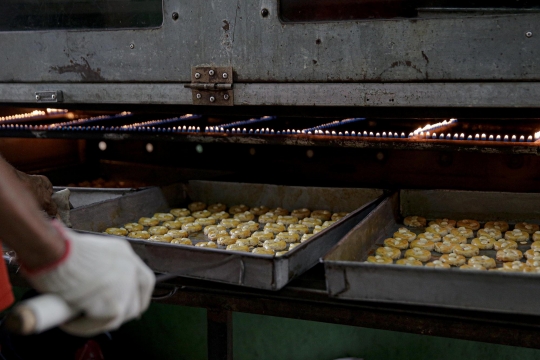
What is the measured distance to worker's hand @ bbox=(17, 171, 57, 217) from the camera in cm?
260

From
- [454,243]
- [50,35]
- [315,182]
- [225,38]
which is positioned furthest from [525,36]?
[50,35]

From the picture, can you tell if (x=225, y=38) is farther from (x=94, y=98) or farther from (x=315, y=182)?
(x=315, y=182)

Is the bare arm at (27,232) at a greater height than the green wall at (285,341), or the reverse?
the bare arm at (27,232)

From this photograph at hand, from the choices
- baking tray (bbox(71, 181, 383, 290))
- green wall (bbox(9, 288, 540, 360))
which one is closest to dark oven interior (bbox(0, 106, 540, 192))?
baking tray (bbox(71, 181, 383, 290))

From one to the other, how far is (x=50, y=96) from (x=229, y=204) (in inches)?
48.5

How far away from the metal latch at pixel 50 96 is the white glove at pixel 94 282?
197cm

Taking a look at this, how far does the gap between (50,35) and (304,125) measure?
1567 mm

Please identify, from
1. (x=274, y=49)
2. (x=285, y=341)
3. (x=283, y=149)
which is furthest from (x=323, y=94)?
(x=285, y=341)

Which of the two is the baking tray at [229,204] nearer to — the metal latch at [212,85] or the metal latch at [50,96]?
the metal latch at [50,96]

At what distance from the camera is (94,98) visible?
301cm

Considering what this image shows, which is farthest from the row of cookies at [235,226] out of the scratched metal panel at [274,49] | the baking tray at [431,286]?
the scratched metal panel at [274,49]

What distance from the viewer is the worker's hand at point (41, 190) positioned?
2598 millimetres

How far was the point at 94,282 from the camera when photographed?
1.25 meters

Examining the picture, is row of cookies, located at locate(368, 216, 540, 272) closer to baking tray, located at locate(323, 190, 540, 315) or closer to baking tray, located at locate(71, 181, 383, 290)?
baking tray, located at locate(71, 181, 383, 290)
